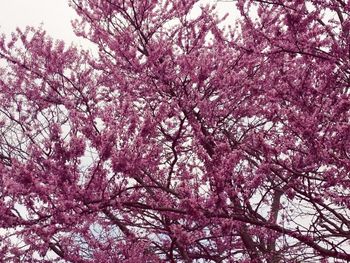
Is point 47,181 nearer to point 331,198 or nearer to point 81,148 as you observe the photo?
point 81,148

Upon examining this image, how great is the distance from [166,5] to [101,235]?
15.5 ft

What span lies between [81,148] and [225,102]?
11.8 feet

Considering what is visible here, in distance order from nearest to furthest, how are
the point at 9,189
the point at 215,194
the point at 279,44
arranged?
the point at 9,189
the point at 215,194
the point at 279,44

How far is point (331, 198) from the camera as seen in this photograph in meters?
4.58

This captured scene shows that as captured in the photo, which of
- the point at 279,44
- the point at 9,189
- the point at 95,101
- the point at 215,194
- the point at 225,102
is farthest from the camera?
the point at 95,101

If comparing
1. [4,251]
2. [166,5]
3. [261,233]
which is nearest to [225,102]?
[261,233]

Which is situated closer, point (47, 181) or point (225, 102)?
point (47, 181)

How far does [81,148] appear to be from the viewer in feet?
13.6

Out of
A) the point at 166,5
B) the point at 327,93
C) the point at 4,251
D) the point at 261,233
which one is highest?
the point at 166,5

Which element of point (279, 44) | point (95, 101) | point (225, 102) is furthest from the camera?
point (95, 101)

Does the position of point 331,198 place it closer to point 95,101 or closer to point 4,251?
point 4,251

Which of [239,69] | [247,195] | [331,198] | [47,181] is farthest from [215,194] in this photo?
[239,69]

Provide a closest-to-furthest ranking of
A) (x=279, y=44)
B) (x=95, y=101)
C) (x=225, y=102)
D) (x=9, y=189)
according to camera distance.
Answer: (x=9, y=189) < (x=279, y=44) < (x=225, y=102) < (x=95, y=101)

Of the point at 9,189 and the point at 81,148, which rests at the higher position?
the point at 81,148
